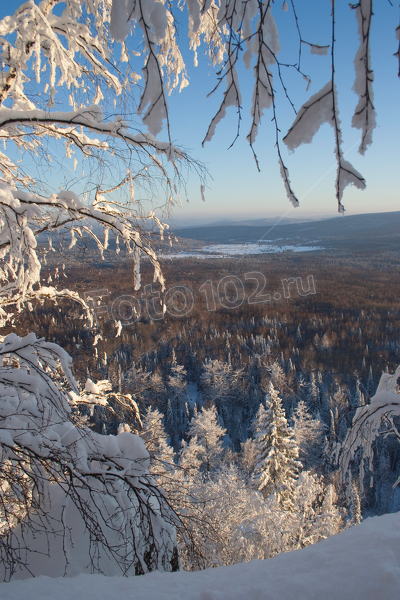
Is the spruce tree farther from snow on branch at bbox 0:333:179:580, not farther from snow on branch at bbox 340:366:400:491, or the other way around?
snow on branch at bbox 0:333:179:580

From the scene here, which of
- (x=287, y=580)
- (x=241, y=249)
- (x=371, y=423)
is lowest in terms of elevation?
(x=371, y=423)

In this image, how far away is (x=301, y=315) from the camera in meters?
76.4

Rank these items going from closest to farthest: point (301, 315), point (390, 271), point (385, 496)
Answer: point (385, 496), point (301, 315), point (390, 271)

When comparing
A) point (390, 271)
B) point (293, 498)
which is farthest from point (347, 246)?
point (293, 498)

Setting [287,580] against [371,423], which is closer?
[287,580]

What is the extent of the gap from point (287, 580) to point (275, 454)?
1750 cm

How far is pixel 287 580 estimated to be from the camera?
997mm

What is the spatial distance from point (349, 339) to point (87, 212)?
67976mm

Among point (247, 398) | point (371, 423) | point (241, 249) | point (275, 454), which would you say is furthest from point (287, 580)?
point (241, 249)

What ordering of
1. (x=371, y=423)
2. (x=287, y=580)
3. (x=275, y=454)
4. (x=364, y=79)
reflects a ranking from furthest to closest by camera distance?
(x=275, y=454)
(x=371, y=423)
(x=287, y=580)
(x=364, y=79)

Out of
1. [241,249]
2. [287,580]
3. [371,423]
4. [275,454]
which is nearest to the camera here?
[287,580]

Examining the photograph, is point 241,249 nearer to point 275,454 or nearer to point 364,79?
point 275,454

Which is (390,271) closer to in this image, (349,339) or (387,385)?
(349,339)

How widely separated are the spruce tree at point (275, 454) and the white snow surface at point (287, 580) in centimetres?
1523
